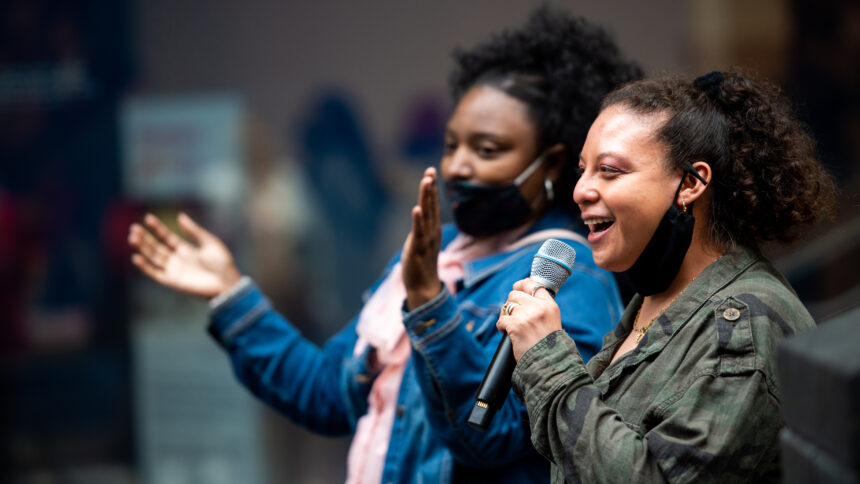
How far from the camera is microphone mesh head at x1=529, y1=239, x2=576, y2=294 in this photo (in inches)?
73.5

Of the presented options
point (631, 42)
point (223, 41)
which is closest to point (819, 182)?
point (631, 42)

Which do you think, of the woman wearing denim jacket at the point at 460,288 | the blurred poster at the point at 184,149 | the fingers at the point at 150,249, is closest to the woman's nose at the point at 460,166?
the woman wearing denim jacket at the point at 460,288

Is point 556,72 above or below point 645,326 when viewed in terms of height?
above

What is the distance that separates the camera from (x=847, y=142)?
4926 mm

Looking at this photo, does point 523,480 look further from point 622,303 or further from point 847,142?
point 847,142

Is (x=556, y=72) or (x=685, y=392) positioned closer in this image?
(x=685, y=392)

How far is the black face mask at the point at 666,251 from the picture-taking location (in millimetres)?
1693

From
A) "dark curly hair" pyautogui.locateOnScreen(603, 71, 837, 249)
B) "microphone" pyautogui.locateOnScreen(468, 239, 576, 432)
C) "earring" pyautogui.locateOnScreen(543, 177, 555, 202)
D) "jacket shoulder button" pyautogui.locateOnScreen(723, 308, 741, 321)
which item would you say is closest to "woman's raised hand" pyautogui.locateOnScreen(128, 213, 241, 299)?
"earring" pyautogui.locateOnScreen(543, 177, 555, 202)

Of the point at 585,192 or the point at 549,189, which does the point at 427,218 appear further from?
the point at 585,192

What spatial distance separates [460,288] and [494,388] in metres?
0.72

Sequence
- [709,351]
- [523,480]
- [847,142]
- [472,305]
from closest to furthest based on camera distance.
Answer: [709,351] → [523,480] → [472,305] → [847,142]

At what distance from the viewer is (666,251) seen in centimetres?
172

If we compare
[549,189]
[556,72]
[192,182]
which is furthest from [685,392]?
[192,182]

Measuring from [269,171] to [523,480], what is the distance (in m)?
3.48
